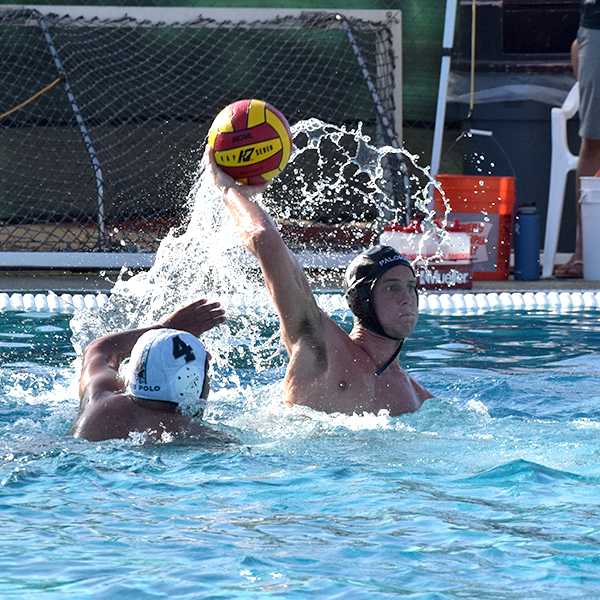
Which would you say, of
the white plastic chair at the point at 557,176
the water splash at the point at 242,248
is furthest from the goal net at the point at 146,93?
the white plastic chair at the point at 557,176

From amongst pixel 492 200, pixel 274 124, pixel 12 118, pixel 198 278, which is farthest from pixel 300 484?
pixel 12 118

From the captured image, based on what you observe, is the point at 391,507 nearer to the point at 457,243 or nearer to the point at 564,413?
the point at 564,413

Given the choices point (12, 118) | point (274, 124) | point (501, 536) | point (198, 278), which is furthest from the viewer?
point (12, 118)

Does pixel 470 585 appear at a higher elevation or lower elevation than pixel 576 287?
lower

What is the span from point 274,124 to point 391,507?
164cm

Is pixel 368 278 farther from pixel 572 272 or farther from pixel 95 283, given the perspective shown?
pixel 572 272

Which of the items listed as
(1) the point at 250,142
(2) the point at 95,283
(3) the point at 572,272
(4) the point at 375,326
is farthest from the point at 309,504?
(3) the point at 572,272

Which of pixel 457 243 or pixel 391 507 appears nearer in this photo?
pixel 391 507

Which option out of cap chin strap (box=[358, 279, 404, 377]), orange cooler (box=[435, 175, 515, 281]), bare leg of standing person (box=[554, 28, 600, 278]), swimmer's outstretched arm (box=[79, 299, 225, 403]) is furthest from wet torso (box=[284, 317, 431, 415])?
bare leg of standing person (box=[554, 28, 600, 278])

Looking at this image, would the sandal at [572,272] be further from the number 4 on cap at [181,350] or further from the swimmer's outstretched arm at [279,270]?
Answer: the number 4 on cap at [181,350]

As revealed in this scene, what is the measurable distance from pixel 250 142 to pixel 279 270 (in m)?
0.66

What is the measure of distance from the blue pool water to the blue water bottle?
345cm

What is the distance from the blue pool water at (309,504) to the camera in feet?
9.91

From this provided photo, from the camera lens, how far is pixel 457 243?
807 cm
